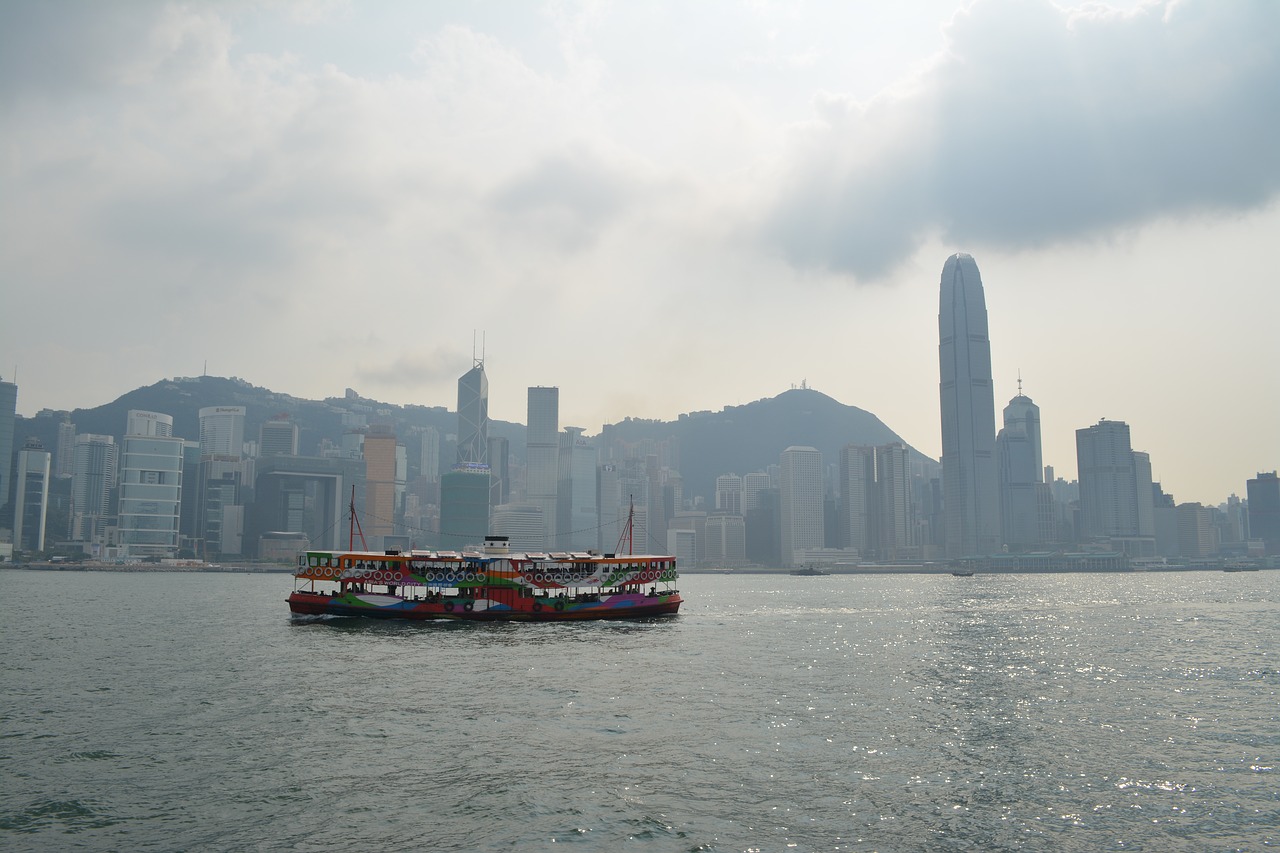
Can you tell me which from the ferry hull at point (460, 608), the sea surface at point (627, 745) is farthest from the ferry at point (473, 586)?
the sea surface at point (627, 745)

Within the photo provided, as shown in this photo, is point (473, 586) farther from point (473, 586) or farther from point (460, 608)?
point (460, 608)

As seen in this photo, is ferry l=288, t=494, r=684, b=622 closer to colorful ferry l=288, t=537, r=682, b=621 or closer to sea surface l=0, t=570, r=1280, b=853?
colorful ferry l=288, t=537, r=682, b=621

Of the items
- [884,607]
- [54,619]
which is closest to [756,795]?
[54,619]

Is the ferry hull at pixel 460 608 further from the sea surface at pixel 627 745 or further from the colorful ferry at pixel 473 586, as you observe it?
the sea surface at pixel 627 745

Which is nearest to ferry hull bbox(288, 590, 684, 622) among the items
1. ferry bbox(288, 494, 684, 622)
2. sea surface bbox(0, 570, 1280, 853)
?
ferry bbox(288, 494, 684, 622)

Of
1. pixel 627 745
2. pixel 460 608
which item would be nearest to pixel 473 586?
pixel 460 608

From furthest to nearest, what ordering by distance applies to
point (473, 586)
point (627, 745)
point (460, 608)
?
point (473, 586)
point (460, 608)
point (627, 745)

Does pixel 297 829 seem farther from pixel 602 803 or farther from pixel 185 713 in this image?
pixel 185 713
